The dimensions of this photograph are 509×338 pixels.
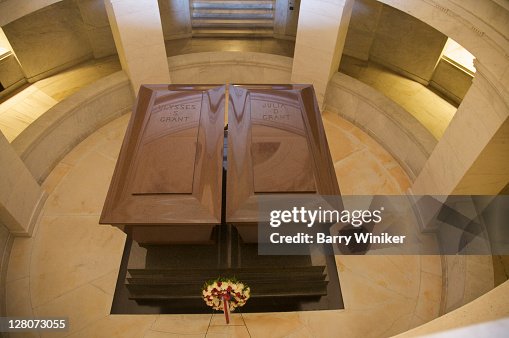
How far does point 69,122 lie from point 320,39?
10.5 feet

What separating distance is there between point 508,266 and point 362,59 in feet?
12.7

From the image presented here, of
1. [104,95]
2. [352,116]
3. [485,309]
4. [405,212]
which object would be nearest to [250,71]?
[352,116]

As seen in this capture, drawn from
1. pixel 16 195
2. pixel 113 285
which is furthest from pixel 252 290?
pixel 16 195

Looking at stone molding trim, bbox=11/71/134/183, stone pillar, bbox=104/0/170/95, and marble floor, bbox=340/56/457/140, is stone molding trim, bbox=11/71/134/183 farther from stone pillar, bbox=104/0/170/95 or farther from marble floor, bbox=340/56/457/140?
marble floor, bbox=340/56/457/140

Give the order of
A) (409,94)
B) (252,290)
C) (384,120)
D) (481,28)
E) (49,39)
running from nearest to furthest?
(481,28), (252,290), (384,120), (49,39), (409,94)

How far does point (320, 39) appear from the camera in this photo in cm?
461

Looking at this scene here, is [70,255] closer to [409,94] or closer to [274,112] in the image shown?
[274,112]

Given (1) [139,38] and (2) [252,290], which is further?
(1) [139,38]

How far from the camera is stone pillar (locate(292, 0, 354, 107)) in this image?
172 inches

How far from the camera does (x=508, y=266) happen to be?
3951mm

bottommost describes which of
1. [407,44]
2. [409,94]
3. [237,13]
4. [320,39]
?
[320,39]

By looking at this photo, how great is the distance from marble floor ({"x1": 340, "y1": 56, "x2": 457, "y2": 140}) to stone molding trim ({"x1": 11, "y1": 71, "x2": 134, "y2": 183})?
350 centimetres

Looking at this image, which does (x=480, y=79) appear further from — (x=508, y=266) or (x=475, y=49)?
(x=508, y=266)

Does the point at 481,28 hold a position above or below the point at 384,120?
below
